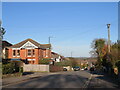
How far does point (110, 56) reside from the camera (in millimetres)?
32344

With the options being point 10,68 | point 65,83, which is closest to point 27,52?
point 10,68

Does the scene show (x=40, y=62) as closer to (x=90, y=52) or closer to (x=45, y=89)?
(x=90, y=52)

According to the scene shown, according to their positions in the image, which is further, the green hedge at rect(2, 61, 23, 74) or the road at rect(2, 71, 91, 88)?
the green hedge at rect(2, 61, 23, 74)

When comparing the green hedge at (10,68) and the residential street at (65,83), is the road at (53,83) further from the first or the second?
the green hedge at (10,68)

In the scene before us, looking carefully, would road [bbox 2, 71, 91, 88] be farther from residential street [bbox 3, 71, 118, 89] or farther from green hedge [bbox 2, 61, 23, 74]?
green hedge [bbox 2, 61, 23, 74]

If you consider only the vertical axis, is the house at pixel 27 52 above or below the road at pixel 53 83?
above

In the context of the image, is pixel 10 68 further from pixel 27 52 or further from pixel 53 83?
pixel 27 52

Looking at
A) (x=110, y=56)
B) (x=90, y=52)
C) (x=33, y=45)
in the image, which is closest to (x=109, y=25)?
(x=110, y=56)

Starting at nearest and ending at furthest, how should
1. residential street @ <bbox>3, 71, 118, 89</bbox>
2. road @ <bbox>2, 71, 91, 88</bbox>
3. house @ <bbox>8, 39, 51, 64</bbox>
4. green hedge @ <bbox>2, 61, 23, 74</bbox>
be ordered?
1. road @ <bbox>2, 71, 91, 88</bbox>
2. residential street @ <bbox>3, 71, 118, 89</bbox>
3. green hedge @ <bbox>2, 61, 23, 74</bbox>
4. house @ <bbox>8, 39, 51, 64</bbox>

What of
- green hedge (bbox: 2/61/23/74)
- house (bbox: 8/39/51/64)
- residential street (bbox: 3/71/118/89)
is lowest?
residential street (bbox: 3/71/118/89)

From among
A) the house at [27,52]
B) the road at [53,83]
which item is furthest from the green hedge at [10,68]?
the house at [27,52]

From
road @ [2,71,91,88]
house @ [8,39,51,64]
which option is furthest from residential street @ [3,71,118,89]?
house @ [8,39,51,64]

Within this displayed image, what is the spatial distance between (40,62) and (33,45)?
15.0 ft

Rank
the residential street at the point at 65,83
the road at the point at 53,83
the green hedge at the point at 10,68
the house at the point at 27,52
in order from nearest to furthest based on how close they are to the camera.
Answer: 1. the road at the point at 53,83
2. the residential street at the point at 65,83
3. the green hedge at the point at 10,68
4. the house at the point at 27,52
